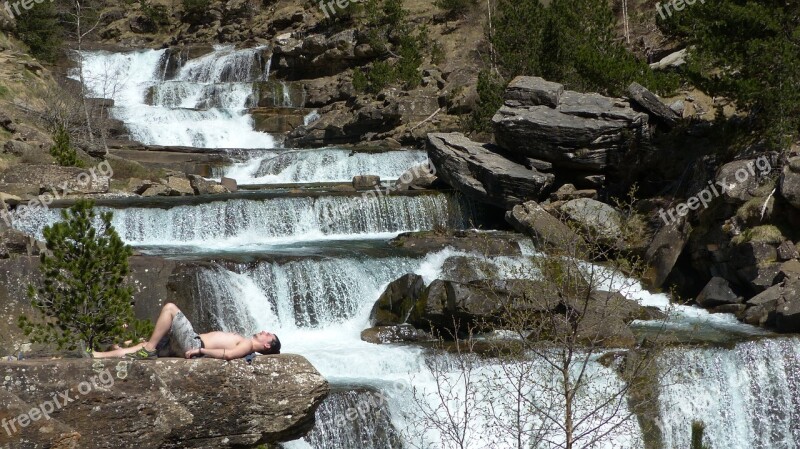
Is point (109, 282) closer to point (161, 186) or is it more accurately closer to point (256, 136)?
point (161, 186)

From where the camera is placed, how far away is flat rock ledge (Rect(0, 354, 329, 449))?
245 inches

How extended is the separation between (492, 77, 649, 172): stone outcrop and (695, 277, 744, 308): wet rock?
18.5ft

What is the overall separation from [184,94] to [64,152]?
49.5 feet

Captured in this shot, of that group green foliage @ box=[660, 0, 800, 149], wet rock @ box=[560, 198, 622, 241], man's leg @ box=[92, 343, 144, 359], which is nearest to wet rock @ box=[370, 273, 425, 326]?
wet rock @ box=[560, 198, 622, 241]

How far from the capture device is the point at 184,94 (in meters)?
38.8

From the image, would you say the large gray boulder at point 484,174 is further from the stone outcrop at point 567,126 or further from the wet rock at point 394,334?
the wet rock at point 394,334

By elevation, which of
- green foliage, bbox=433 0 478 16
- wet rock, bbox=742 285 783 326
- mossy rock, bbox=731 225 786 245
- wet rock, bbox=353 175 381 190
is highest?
green foliage, bbox=433 0 478 16

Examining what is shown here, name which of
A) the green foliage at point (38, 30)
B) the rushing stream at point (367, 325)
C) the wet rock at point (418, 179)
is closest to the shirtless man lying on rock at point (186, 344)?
the rushing stream at point (367, 325)

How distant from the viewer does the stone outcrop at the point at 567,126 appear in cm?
2205

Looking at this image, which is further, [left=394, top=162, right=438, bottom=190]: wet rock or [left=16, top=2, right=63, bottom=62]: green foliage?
[left=16, top=2, right=63, bottom=62]: green foliage

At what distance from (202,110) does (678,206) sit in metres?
22.9

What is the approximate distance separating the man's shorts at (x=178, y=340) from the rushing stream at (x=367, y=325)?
2.53m

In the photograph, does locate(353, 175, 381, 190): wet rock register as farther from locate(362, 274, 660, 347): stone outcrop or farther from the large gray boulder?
locate(362, 274, 660, 347): stone outcrop

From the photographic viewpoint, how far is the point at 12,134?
26.7 m
